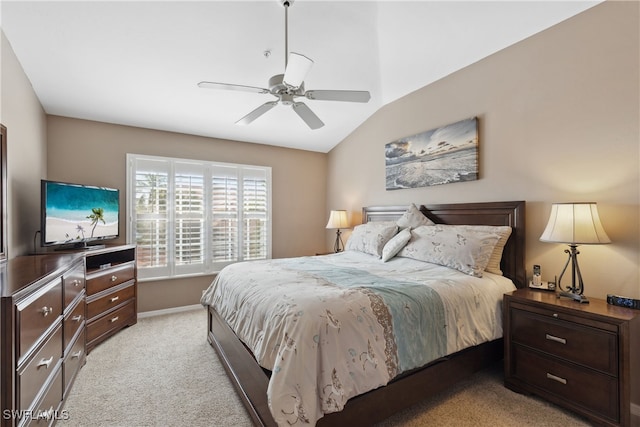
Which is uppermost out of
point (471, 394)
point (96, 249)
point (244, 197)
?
point (244, 197)

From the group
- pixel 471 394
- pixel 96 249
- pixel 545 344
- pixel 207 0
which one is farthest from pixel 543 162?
pixel 96 249

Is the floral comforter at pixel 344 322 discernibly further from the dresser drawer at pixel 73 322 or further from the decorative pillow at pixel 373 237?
the dresser drawer at pixel 73 322

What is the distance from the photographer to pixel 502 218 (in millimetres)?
2723

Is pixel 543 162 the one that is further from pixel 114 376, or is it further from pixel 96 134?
pixel 96 134

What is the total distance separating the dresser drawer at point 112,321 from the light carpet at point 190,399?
18cm

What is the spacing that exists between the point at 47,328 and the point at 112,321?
68.8 inches

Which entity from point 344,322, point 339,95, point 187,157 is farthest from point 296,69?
point 187,157

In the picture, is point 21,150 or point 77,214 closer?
point 21,150

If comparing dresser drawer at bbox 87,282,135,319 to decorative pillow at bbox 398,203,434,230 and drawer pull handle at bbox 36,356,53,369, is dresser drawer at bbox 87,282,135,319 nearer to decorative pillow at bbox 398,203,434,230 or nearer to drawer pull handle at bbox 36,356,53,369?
drawer pull handle at bbox 36,356,53,369

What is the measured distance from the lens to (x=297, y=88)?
2.21 m

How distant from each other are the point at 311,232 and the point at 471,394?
3454 millimetres

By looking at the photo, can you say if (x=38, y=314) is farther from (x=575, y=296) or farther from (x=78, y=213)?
(x=575, y=296)

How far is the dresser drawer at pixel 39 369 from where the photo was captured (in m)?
1.33

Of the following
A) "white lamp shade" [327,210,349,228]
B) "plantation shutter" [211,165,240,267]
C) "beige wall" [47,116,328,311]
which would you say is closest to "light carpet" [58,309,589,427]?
"beige wall" [47,116,328,311]
